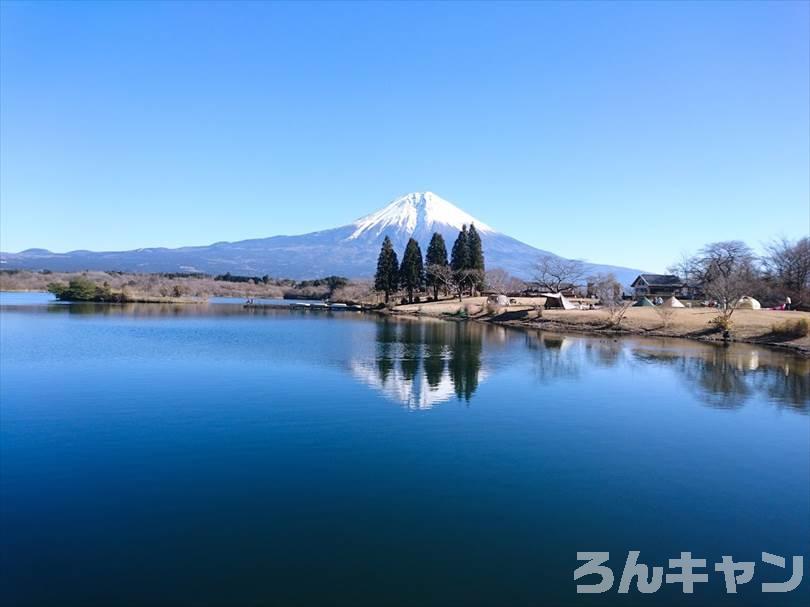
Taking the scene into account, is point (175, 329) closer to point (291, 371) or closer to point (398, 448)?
point (291, 371)

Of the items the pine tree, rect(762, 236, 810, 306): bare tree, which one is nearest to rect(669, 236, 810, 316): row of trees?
rect(762, 236, 810, 306): bare tree

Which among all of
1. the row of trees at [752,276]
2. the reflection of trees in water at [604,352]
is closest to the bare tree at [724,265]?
the row of trees at [752,276]

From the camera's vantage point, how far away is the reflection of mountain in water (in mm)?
16375

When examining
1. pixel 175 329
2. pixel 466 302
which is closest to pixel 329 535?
pixel 175 329

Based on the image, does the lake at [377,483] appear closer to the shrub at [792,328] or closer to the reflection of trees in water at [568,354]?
the reflection of trees in water at [568,354]

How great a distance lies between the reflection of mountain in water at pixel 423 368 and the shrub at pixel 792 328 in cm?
1818

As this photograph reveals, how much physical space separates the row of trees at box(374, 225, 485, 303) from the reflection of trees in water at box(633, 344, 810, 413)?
32983 millimetres

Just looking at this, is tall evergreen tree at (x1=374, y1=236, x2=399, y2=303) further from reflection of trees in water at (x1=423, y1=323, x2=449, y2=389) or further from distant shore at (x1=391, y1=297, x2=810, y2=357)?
reflection of trees in water at (x1=423, y1=323, x2=449, y2=389)

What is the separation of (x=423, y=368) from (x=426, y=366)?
1.80 ft

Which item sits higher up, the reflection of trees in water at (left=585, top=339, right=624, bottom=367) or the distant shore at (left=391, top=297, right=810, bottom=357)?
the distant shore at (left=391, top=297, right=810, bottom=357)

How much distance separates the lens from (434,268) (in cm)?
6112

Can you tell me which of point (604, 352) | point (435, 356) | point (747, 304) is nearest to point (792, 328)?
point (604, 352)

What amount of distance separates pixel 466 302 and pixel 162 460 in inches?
1949

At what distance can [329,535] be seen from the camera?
684 centimetres
